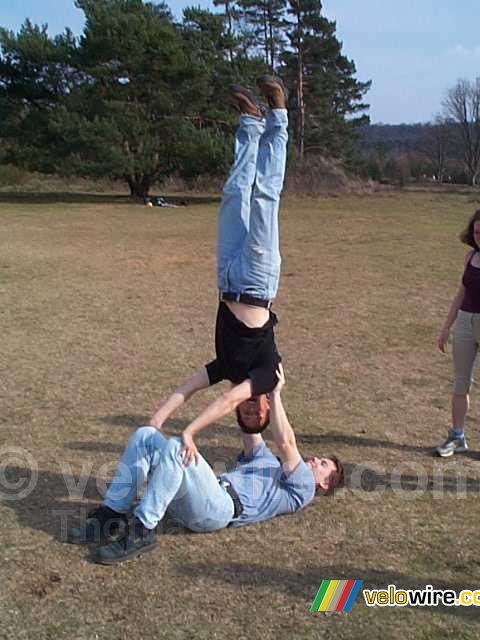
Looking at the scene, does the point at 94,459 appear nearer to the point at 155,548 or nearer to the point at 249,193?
the point at 155,548

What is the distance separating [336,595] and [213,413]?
95 cm

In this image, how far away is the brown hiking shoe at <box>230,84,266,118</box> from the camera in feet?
10.3

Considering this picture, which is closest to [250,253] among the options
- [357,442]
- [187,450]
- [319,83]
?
[187,450]

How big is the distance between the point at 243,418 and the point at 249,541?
0.61 m

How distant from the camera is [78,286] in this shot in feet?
33.0

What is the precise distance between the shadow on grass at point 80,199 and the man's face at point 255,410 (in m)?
22.6

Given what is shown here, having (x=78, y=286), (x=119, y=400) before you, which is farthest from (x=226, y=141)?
(x=119, y=400)

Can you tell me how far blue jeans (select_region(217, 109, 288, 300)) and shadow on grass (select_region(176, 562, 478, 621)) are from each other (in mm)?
1226

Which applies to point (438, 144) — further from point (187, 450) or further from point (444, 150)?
point (187, 450)

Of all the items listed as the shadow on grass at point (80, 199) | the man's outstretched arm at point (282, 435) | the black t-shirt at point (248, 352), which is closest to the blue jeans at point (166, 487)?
the man's outstretched arm at point (282, 435)

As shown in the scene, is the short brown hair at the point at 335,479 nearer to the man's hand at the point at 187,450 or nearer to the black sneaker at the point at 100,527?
the man's hand at the point at 187,450

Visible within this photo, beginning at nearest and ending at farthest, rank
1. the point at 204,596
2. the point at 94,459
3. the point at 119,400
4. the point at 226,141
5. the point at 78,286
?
1. the point at 204,596
2. the point at 94,459
3. the point at 119,400
4. the point at 78,286
5. the point at 226,141

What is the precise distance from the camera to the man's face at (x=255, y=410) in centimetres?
350

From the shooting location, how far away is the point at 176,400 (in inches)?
137
